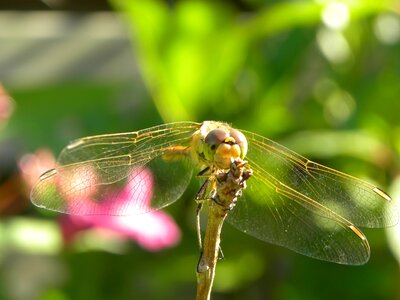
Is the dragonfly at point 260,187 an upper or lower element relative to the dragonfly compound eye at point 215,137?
lower

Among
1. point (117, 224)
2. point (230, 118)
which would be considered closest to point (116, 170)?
point (117, 224)

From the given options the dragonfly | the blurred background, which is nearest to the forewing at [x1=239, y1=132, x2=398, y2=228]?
the dragonfly

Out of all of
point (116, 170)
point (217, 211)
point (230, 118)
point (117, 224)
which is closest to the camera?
point (217, 211)

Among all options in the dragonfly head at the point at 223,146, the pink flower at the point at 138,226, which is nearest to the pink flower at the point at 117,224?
the pink flower at the point at 138,226

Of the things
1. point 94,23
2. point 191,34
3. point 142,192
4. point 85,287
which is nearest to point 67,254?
point 85,287

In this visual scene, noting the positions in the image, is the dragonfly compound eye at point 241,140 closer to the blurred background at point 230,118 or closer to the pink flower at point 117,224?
the pink flower at point 117,224

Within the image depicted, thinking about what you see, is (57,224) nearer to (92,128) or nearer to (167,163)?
(92,128)

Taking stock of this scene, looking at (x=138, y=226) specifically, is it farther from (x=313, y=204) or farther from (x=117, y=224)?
(x=313, y=204)
